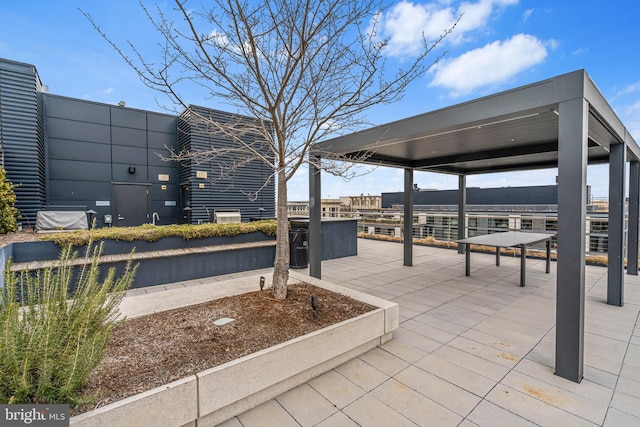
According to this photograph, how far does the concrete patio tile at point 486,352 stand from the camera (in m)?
2.52

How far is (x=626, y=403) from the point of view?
1979 mm

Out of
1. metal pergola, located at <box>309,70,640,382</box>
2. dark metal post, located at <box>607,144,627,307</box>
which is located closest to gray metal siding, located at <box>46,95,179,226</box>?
metal pergola, located at <box>309,70,640,382</box>

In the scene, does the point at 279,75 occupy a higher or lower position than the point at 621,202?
higher

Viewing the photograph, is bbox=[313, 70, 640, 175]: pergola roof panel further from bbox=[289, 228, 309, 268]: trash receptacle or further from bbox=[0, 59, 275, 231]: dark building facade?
bbox=[0, 59, 275, 231]: dark building facade

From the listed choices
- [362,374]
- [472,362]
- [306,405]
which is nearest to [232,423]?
[306,405]

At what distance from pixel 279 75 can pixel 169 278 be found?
12.9ft

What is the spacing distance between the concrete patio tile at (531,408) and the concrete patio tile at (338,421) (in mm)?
1041

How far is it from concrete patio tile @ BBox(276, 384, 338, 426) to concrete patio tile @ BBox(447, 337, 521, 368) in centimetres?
153

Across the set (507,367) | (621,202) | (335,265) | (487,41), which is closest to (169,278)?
(335,265)

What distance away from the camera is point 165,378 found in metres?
1.69

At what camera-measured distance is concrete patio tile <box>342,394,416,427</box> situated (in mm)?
1779

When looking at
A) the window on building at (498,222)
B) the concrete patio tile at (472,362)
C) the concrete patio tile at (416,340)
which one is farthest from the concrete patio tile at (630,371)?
the window on building at (498,222)

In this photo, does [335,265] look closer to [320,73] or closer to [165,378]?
[320,73]

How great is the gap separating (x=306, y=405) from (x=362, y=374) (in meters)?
0.57
